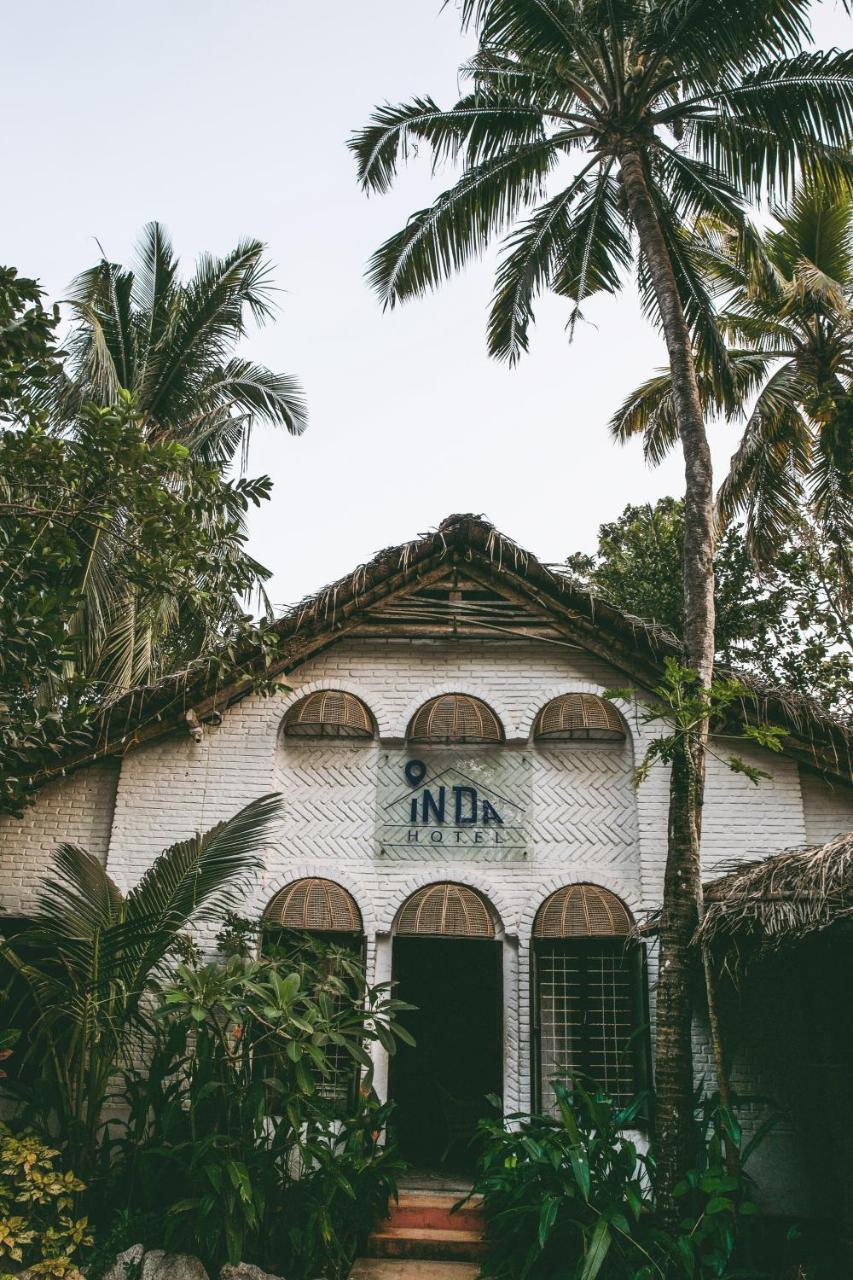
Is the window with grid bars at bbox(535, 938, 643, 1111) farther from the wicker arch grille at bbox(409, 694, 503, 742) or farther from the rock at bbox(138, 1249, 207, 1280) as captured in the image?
the rock at bbox(138, 1249, 207, 1280)

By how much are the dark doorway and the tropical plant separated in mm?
3668

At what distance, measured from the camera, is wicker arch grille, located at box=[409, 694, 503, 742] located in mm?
9398

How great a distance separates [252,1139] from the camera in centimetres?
672

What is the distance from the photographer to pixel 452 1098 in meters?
10.4

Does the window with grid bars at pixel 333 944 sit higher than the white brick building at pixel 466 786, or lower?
lower

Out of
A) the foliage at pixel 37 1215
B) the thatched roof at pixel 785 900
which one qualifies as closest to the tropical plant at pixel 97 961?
the foliage at pixel 37 1215

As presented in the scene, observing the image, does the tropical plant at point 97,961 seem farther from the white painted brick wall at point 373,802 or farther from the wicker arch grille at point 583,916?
the wicker arch grille at point 583,916

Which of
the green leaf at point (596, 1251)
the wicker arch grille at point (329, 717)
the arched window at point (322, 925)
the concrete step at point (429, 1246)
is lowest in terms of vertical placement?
the concrete step at point (429, 1246)

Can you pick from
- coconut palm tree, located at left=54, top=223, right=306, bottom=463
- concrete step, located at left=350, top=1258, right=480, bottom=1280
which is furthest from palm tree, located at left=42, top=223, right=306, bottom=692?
concrete step, located at left=350, top=1258, right=480, bottom=1280

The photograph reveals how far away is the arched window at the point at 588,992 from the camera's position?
8.45m

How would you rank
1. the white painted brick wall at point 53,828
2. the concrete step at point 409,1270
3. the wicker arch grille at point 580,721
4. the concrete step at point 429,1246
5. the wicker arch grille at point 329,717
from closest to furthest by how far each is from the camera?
the concrete step at point 409,1270
the concrete step at point 429,1246
the white painted brick wall at point 53,828
the wicker arch grille at point 580,721
the wicker arch grille at point 329,717

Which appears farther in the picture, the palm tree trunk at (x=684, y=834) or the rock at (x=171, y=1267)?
the palm tree trunk at (x=684, y=834)

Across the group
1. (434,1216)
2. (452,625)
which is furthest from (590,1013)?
(452,625)

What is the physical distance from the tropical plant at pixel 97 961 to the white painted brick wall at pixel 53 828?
35.4 inches
